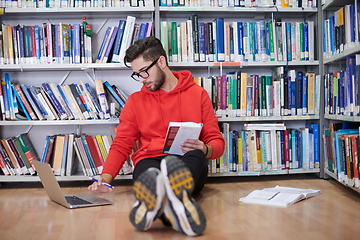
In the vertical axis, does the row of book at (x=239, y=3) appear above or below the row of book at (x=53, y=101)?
above

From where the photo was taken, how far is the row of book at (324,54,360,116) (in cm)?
234

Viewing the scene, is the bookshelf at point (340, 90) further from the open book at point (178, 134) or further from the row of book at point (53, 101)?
the row of book at point (53, 101)

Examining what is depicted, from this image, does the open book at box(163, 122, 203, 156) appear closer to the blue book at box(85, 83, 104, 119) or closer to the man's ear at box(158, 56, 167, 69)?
the man's ear at box(158, 56, 167, 69)

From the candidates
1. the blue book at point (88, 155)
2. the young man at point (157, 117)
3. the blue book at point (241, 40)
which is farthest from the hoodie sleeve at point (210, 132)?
the blue book at point (88, 155)

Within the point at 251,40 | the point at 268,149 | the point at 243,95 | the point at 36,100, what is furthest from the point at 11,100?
the point at 268,149

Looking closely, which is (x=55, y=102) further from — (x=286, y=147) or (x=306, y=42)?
(x=306, y=42)

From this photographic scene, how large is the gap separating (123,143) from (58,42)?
95 cm

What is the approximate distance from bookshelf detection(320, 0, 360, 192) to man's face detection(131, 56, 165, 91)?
1191mm

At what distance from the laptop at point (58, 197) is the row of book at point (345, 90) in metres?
1.61

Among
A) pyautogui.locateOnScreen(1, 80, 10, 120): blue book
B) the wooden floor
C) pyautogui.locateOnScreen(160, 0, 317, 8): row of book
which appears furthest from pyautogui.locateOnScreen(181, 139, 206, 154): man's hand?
pyautogui.locateOnScreen(1, 80, 10, 120): blue book

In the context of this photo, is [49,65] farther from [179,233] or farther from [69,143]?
[179,233]

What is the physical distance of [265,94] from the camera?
2912 mm

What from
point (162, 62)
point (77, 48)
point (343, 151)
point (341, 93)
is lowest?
point (343, 151)

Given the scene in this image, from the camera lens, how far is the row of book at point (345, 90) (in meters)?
2.34
